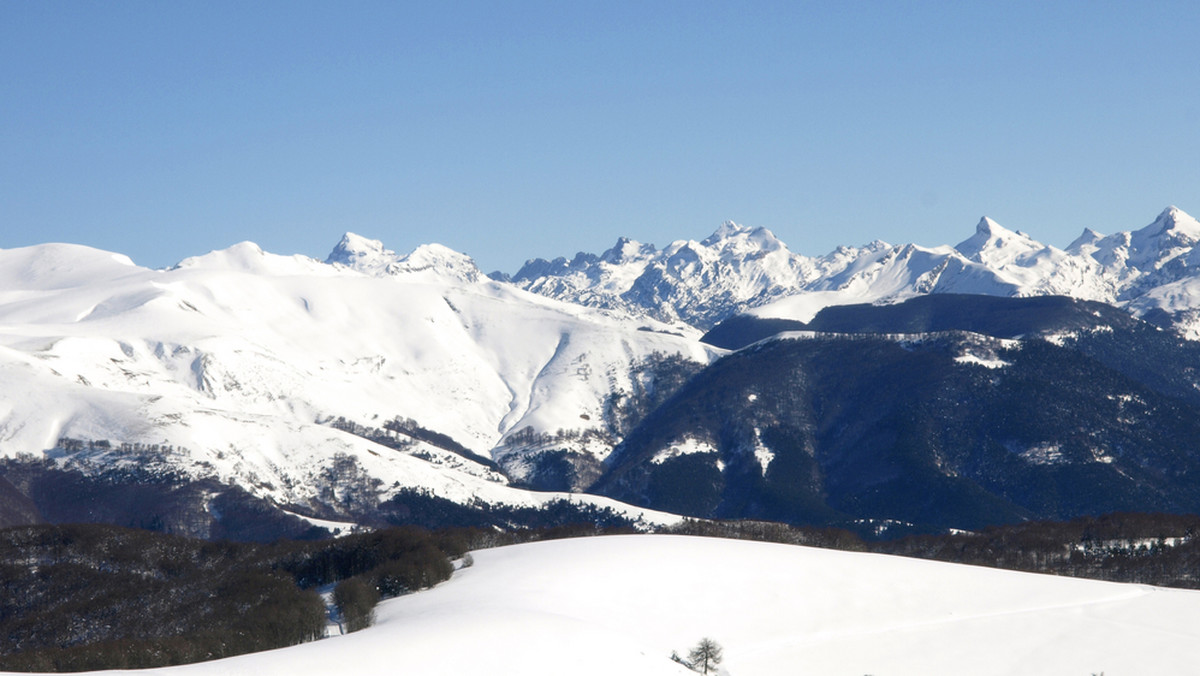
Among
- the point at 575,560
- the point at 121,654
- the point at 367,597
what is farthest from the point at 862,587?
the point at 121,654

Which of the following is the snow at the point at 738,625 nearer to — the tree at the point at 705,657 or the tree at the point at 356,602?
the tree at the point at 705,657

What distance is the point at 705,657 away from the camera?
144m

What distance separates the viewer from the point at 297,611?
550 feet

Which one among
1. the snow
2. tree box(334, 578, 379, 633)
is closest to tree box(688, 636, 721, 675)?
the snow

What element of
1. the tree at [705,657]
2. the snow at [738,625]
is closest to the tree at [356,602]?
the snow at [738,625]

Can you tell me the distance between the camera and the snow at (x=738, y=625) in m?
125

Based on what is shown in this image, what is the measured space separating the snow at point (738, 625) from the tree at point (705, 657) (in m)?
2.42

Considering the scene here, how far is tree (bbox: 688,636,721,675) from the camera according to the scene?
469ft

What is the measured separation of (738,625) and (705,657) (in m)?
23.5

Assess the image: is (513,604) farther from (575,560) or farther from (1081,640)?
(1081,640)

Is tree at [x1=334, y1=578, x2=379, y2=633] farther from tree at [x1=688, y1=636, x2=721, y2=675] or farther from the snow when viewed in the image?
tree at [x1=688, y1=636, x2=721, y2=675]

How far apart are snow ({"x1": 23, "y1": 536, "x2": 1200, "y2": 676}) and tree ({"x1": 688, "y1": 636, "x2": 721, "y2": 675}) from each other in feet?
7.93

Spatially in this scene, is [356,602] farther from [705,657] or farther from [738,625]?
[738,625]

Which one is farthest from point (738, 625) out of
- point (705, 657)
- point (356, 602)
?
point (356, 602)
